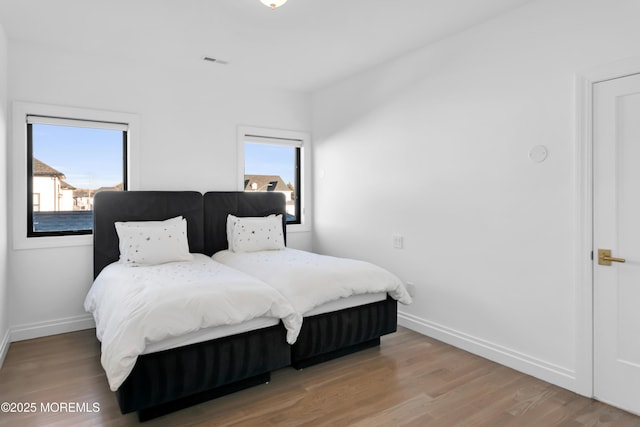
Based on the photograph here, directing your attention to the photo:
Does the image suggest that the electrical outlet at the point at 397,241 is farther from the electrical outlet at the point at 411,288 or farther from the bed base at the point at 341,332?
the bed base at the point at 341,332

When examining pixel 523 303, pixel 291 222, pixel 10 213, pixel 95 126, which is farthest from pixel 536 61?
pixel 10 213

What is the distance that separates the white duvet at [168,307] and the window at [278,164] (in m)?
2.04

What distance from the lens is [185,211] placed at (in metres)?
3.97

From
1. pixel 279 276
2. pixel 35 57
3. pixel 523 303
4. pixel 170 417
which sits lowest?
pixel 170 417

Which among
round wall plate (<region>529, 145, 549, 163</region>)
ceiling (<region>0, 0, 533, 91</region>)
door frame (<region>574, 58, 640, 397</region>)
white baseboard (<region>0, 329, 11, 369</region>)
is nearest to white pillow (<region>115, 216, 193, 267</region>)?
white baseboard (<region>0, 329, 11, 369</region>)

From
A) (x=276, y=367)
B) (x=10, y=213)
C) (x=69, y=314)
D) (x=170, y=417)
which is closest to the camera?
(x=170, y=417)

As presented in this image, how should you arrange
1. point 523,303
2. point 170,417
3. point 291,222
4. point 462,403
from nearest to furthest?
point 170,417, point 462,403, point 523,303, point 291,222

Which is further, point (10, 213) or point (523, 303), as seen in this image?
point (10, 213)

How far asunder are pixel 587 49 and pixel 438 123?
3.87 ft

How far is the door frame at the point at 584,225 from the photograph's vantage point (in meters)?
2.38

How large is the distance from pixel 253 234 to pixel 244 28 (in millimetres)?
1983

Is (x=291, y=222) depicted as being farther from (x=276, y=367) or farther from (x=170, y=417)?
(x=170, y=417)

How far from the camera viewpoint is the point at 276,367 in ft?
8.25

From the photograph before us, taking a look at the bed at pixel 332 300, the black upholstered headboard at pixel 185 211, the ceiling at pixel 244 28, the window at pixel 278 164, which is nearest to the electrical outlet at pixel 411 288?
the bed at pixel 332 300
